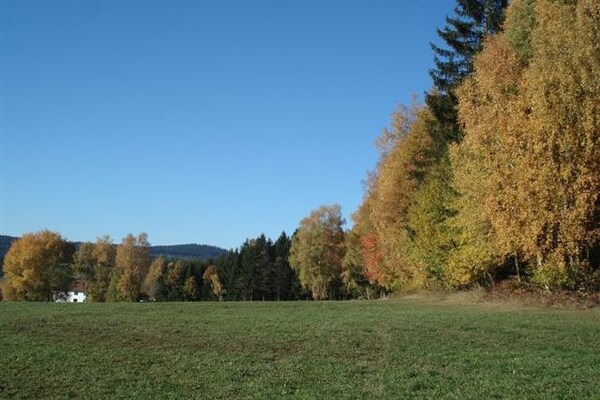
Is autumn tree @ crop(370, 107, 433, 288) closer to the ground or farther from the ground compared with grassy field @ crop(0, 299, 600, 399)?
farther from the ground

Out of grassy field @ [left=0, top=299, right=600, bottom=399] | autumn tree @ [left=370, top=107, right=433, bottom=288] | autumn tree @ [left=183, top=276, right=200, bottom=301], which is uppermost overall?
autumn tree @ [left=370, top=107, right=433, bottom=288]

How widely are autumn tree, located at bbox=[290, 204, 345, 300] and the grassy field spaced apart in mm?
68054

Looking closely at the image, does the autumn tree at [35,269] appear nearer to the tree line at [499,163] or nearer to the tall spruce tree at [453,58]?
the tree line at [499,163]

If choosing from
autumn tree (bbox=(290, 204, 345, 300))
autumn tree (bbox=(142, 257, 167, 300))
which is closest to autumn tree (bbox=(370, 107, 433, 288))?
autumn tree (bbox=(290, 204, 345, 300))

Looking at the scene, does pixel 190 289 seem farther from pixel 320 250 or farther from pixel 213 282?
pixel 320 250

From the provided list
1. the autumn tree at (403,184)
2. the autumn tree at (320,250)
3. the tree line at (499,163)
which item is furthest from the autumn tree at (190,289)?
the autumn tree at (403,184)

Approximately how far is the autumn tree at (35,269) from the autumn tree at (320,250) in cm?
4319

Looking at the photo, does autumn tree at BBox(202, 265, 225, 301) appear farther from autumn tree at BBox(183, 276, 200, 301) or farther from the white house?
the white house

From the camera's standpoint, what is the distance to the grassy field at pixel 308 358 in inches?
464

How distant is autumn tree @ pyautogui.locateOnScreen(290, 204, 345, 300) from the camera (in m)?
92.4

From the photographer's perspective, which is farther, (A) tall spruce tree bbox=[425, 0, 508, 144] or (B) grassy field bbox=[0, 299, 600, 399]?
(A) tall spruce tree bbox=[425, 0, 508, 144]

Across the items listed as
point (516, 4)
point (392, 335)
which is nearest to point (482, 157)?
point (516, 4)

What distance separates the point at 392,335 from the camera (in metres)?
19.0

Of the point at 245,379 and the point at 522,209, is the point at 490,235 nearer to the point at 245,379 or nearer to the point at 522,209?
the point at 522,209
